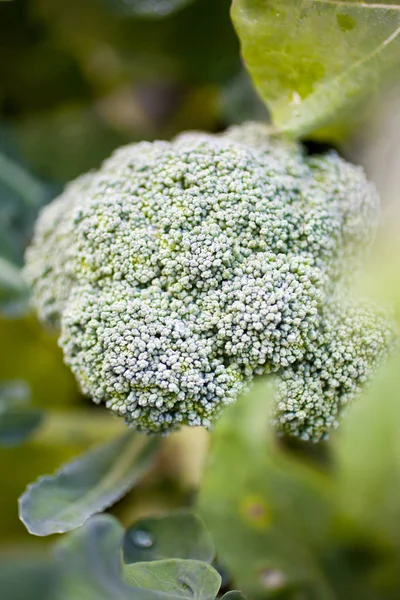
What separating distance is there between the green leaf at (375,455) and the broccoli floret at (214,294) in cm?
3

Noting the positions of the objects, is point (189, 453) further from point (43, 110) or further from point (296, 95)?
point (43, 110)

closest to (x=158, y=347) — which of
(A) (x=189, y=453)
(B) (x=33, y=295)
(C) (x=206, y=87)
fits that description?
(B) (x=33, y=295)

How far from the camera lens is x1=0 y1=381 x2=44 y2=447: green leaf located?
90 cm

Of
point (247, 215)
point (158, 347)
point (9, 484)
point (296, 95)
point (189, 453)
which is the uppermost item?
point (296, 95)

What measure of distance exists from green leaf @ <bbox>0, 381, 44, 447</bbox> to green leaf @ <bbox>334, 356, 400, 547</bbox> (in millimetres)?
484

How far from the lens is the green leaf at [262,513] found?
35.1 inches

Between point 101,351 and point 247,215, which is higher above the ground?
point 247,215

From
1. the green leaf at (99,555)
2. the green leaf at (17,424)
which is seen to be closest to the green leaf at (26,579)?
the green leaf at (99,555)

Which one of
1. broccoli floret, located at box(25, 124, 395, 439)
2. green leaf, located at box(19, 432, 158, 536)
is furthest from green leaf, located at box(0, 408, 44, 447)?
broccoli floret, located at box(25, 124, 395, 439)

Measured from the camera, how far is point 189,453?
1084mm

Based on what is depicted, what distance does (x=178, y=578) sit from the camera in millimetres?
644

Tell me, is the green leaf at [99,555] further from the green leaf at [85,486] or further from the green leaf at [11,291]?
the green leaf at [11,291]

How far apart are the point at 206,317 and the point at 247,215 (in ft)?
0.44

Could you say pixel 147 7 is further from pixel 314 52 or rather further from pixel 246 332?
pixel 246 332
